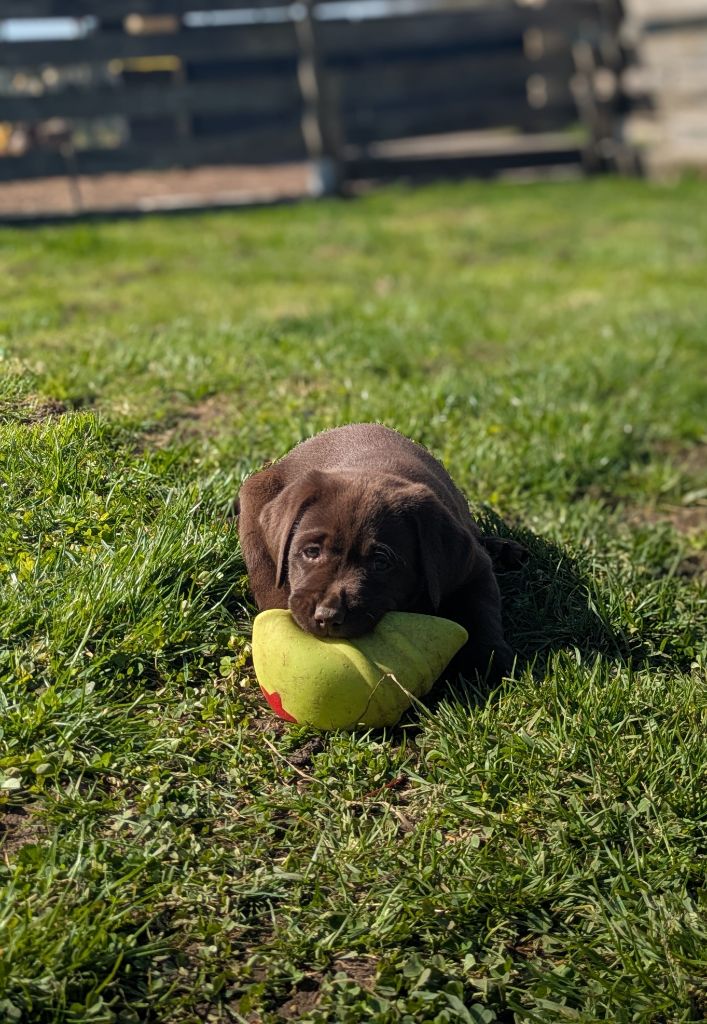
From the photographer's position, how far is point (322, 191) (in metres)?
15.1

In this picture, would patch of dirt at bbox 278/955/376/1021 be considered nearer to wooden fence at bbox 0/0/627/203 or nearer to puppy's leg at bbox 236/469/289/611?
puppy's leg at bbox 236/469/289/611

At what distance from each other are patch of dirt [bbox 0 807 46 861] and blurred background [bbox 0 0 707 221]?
10906mm

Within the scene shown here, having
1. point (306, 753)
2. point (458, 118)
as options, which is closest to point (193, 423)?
point (306, 753)

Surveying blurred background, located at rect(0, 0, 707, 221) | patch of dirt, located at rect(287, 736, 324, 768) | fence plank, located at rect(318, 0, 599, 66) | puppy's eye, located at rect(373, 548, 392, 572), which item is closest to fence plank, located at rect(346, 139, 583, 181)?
blurred background, located at rect(0, 0, 707, 221)

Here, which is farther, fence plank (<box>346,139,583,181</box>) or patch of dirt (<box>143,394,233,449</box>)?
fence plank (<box>346,139,583,181</box>)

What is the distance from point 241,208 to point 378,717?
36.4ft

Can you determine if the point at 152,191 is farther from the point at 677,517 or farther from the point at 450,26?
the point at 677,517

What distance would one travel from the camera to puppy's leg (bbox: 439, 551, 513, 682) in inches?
163

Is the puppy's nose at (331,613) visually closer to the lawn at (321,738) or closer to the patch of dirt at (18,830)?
the lawn at (321,738)

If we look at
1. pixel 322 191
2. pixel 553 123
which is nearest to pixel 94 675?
Result: pixel 322 191

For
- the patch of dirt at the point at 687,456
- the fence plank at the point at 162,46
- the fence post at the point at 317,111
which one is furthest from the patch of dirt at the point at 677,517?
the fence plank at the point at 162,46

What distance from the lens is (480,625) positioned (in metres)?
4.19

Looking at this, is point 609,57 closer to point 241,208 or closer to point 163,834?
point 241,208

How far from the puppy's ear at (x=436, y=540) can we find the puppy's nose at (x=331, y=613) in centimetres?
35
